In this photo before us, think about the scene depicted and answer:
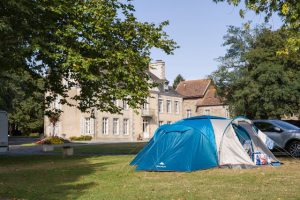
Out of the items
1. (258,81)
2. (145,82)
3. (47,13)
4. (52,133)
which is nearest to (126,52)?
(145,82)

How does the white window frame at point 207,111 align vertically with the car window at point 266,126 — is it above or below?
above

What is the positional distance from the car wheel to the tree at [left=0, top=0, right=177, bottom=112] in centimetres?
662

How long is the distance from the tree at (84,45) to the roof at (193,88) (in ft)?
160

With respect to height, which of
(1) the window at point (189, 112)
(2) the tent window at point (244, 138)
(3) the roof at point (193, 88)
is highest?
(3) the roof at point (193, 88)

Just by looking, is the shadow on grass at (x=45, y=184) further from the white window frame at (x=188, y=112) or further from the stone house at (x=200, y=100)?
the white window frame at (x=188, y=112)

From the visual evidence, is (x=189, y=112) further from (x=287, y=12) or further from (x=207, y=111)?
(x=287, y=12)

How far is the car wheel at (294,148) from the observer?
17.8 m

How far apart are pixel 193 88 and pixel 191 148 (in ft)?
188

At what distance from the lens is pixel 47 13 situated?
60.8ft

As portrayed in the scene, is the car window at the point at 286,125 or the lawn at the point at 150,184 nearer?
the lawn at the point at 150,184

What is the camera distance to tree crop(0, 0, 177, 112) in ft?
57.0

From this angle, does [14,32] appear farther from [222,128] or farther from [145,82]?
[222,128]

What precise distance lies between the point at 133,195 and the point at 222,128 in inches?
252

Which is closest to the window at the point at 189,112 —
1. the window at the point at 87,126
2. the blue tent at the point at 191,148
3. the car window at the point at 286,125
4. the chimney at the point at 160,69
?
the chimney at the point at 160,69
